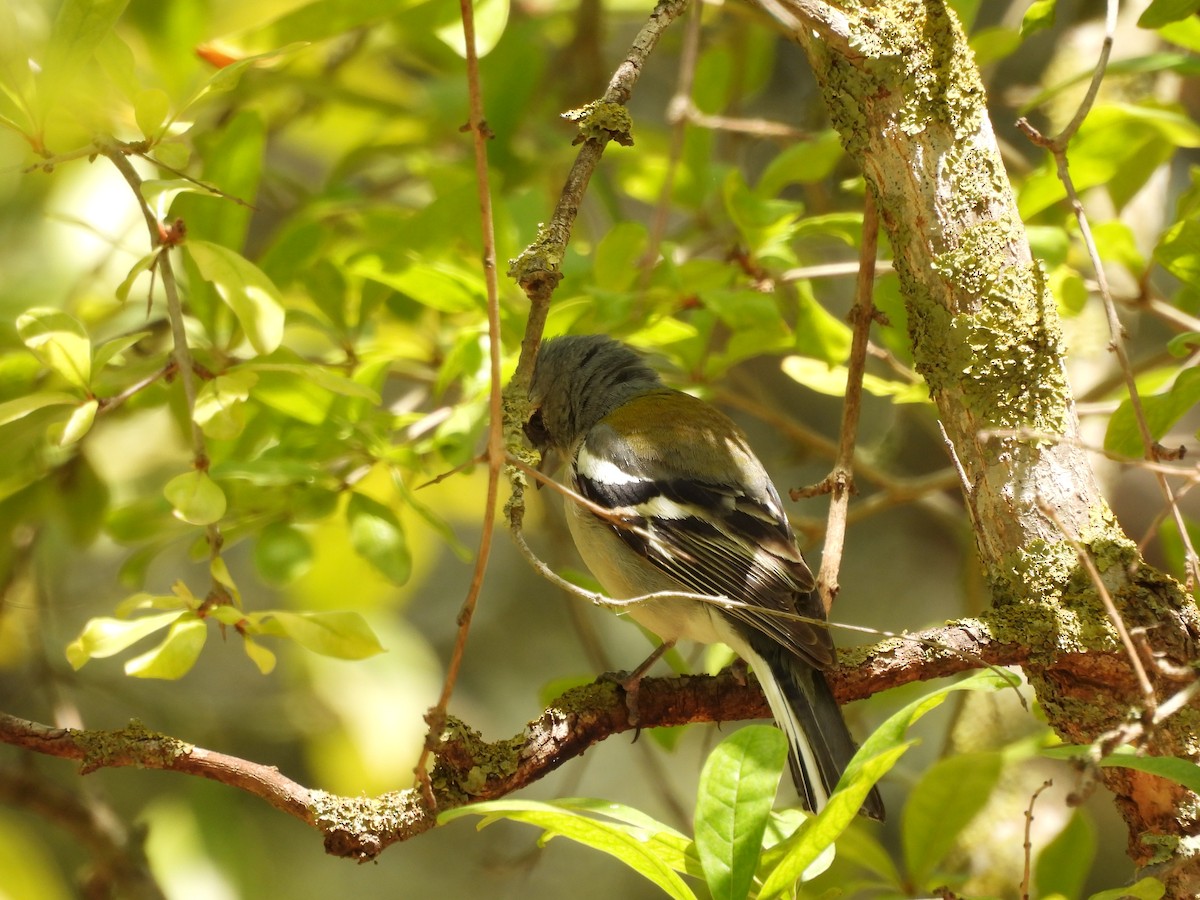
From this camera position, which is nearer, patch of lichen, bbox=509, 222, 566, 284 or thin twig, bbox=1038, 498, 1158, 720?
thin twig, bbox=1038, 498, 1158, 720

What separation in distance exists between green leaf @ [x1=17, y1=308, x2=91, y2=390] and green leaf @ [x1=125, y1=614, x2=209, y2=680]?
0.42 meters

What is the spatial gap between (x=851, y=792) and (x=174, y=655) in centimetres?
94

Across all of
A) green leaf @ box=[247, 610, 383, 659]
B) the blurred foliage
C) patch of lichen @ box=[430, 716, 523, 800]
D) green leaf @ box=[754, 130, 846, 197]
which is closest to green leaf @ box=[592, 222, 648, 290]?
the blurred foliage

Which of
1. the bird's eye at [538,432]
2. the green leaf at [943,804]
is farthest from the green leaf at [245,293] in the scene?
the bird's eye at [538,432]

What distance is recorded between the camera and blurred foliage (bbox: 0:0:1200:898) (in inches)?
64.1

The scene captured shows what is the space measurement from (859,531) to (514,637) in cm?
186

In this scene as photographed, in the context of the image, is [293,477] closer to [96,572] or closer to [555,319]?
[555,319]

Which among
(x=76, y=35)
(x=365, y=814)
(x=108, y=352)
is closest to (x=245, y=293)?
(x=108, y=352)

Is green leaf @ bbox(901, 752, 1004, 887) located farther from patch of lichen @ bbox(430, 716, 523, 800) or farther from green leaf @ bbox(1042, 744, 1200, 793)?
patch of lichen @ bbox(430, 716, 523, 800)

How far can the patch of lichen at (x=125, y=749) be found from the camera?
1471 mm

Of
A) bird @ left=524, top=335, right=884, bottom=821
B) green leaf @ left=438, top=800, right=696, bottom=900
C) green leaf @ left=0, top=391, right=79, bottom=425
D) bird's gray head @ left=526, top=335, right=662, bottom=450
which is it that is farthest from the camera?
bird's gray head @ left=526, top=335, right=662, bottom=450

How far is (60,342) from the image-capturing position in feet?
5.33

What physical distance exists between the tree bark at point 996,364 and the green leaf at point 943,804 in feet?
0.89

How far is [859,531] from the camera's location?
5.41 m
